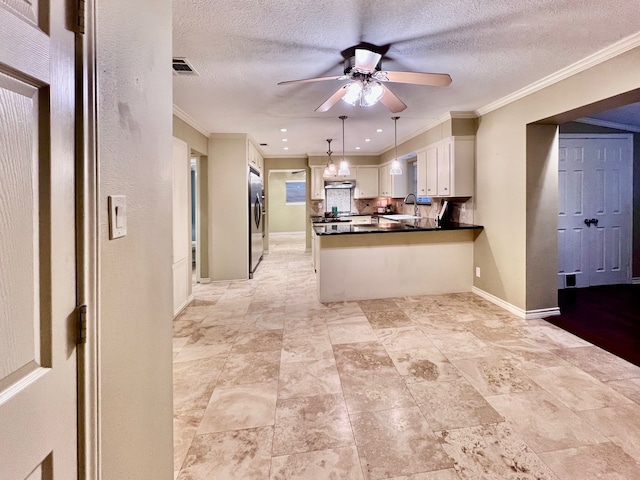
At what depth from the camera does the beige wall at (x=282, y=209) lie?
36.0 feet

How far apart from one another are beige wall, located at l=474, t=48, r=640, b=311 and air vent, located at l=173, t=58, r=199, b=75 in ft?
10.7

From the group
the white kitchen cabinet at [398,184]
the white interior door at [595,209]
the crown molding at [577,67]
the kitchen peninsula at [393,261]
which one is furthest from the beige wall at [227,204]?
the white interior door at [595,209]

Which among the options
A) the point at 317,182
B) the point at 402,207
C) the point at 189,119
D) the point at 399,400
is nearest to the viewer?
the point at 399,400

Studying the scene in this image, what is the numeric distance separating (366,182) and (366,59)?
5.40 m

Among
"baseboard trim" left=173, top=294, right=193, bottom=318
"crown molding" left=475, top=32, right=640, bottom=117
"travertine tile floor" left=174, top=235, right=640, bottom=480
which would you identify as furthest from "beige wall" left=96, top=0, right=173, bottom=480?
"crown molding" left=475, top=32, right=640, bottom=117

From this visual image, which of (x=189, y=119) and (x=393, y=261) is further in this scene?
(x=393, y=261)

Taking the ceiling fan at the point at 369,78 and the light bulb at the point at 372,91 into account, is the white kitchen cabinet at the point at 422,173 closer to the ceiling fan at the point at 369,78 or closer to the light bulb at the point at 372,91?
the ceiling fan at the point at 369,78

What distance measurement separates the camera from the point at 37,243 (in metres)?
0.63

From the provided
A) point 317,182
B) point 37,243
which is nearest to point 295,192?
point 317,182

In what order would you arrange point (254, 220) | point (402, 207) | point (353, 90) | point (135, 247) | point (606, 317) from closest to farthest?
point (135, 247) < point (353, 90) < point (606, 317) < point (254, 220) < point (402, 207)

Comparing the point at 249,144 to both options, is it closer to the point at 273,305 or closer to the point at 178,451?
the point at 273,305

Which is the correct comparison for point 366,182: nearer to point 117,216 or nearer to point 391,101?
point 391,101

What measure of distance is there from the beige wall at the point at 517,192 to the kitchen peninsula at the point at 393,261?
0.90 ft

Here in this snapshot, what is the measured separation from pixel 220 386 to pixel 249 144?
4.06 meters
